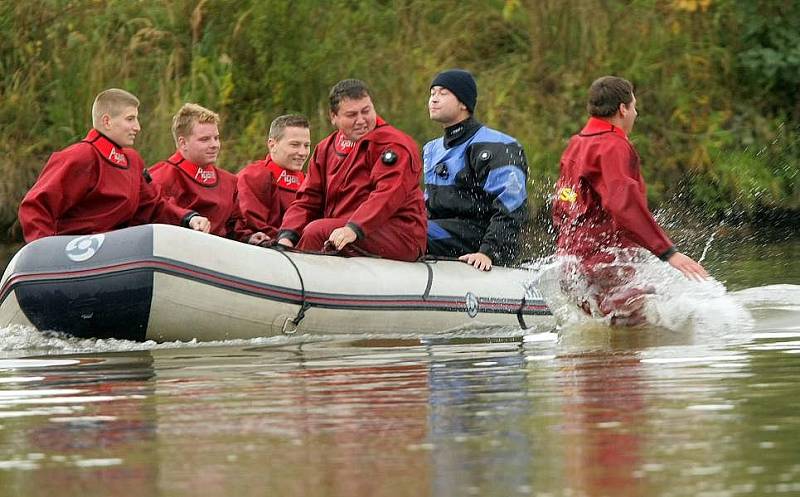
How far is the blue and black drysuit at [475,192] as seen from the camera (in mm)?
8984

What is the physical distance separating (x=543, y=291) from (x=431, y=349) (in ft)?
4.37

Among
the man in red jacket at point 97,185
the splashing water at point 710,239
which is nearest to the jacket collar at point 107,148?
the man in red jacket at point 97,185

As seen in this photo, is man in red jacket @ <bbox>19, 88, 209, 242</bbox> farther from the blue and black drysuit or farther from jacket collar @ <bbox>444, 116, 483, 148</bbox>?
jacket collar @ <bbox>444, 116, 483, 148</bbox>

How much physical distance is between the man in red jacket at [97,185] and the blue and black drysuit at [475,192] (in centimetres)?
133

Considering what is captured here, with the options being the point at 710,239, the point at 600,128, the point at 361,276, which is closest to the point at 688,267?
the point at 600,128

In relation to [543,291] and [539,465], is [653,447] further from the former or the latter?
[543,291]

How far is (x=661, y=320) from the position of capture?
7.88m

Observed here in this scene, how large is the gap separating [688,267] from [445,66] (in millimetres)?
8523

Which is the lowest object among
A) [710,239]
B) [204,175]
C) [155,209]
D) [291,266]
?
[291,266]

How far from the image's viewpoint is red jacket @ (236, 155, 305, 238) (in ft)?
32.1

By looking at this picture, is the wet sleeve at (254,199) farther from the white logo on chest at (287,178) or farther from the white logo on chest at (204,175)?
the white logo on chest at (204,175)

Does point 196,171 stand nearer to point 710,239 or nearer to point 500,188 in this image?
point 500,188

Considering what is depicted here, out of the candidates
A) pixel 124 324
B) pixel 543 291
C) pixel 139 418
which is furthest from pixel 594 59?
pixel 139 418

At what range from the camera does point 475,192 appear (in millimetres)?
9117
